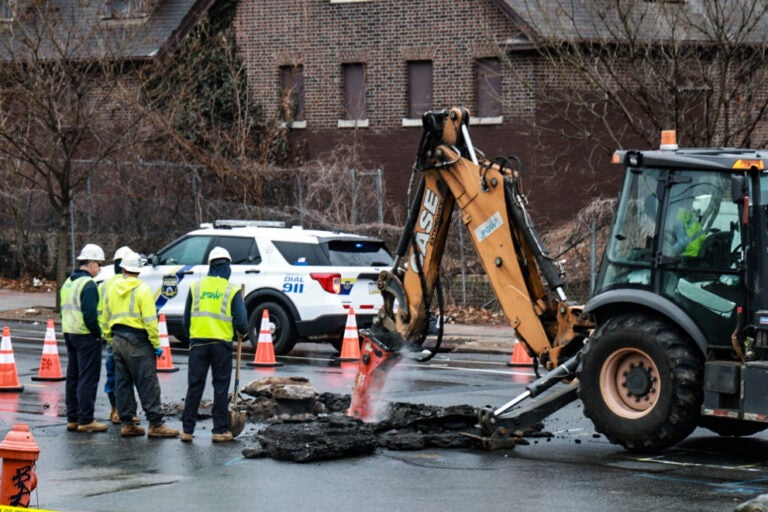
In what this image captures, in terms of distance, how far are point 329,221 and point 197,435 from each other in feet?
49.5

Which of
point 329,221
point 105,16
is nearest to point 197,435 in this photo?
point 329,221

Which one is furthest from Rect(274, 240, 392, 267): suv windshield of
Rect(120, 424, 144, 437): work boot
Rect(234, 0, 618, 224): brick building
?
Rect(234, 0, 618, 224): brick building

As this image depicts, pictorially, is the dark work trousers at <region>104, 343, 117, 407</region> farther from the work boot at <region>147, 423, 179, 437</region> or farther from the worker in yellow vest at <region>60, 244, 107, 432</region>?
the work boot at <region>147, 423, 179, 437</region>

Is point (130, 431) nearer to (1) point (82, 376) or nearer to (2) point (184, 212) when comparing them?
(1) point (82, 376)

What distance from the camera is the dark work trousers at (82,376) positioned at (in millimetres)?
13227

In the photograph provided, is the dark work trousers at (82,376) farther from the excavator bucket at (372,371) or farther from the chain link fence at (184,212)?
the chain link fence at (184,212)

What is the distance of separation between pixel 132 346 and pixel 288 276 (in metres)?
7.47

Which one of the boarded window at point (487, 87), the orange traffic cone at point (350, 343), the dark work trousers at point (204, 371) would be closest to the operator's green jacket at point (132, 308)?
the dark work trousers at point (204, 371)

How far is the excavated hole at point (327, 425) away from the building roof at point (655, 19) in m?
9.87

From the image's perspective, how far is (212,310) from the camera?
12.5m

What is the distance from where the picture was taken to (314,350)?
21938mm

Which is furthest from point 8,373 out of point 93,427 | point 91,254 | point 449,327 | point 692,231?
point 449,327

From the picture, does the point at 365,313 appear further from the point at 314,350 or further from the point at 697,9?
the point at 697,9

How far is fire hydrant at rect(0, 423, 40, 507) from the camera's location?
802cm
